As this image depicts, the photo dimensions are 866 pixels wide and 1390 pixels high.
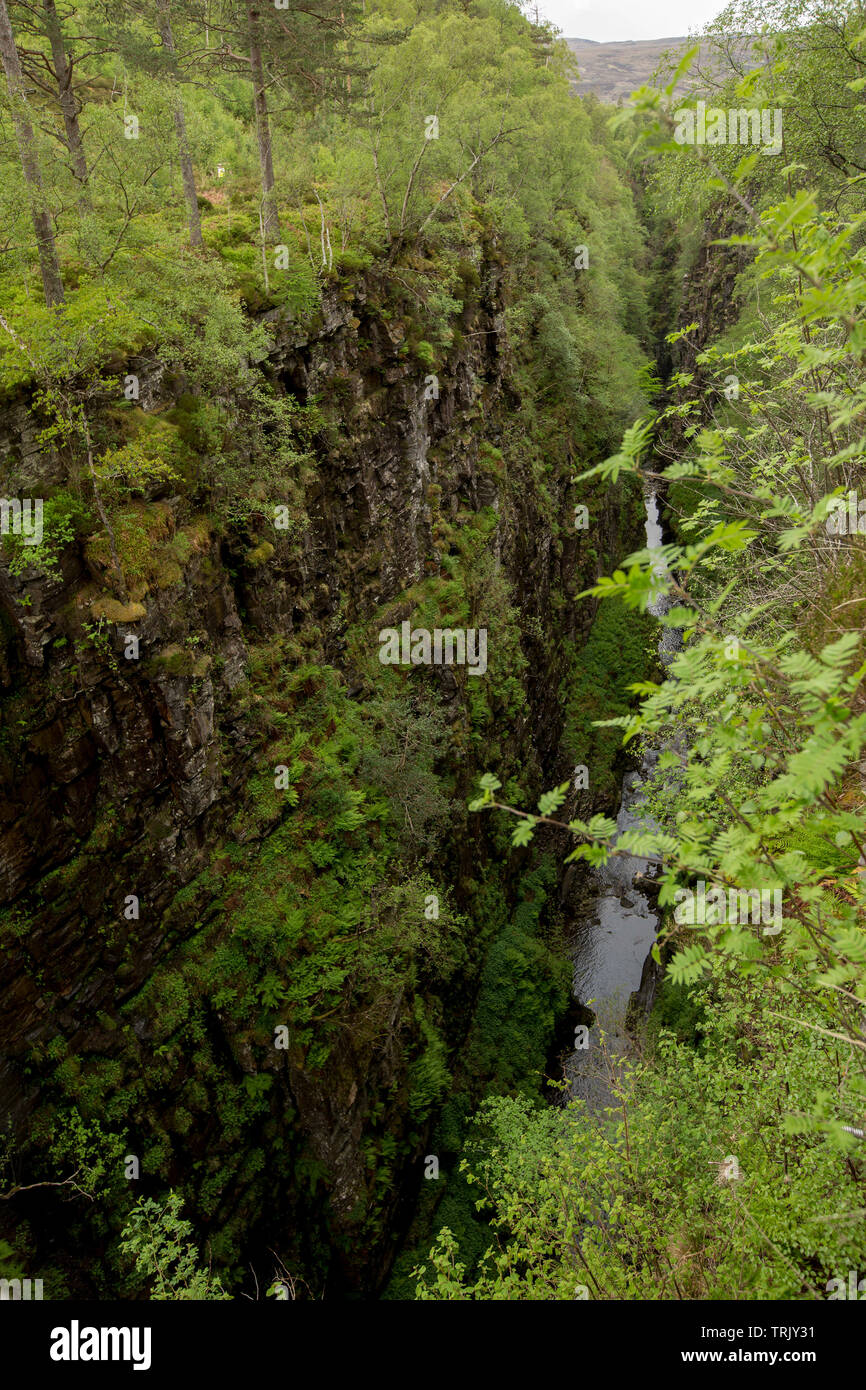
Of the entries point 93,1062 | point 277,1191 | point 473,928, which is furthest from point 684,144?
point 473,928

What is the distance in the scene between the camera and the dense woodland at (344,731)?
18.6 ft

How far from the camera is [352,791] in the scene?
14.4 m

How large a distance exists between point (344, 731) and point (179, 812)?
4.46 meters

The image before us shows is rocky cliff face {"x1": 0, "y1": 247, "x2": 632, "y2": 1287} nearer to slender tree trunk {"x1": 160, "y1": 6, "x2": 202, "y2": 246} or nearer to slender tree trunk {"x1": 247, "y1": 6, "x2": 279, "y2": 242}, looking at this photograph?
slender tree trunk {"x1": 247, "y1": 6, "x2": 279, "y2": 242}

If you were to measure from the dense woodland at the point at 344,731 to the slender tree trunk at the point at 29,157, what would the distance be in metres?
0.06

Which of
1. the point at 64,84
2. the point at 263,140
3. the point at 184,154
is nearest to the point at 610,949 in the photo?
the point at 184,154

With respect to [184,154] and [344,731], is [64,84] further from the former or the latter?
[344,731]

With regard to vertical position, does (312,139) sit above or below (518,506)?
above

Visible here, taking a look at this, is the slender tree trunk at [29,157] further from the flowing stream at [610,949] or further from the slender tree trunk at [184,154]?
the flowing stream at [610,949]

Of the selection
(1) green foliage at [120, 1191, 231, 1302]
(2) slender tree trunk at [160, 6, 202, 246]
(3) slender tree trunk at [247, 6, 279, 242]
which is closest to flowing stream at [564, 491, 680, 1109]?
(1) green foliage at [120, 1191, 231, 1302]

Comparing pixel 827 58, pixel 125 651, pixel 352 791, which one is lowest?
pixel 352 791

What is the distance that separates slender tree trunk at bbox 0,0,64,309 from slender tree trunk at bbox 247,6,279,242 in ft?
17.7
